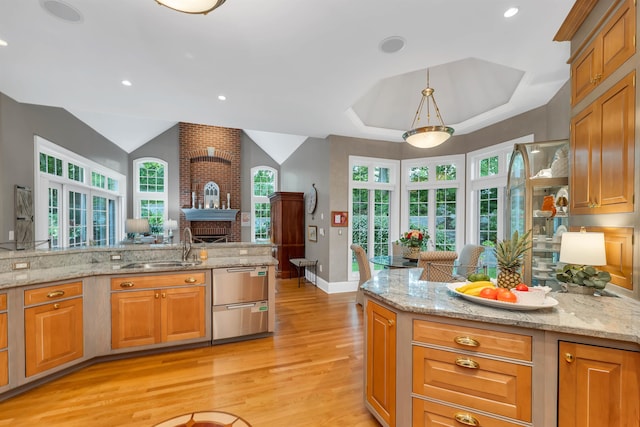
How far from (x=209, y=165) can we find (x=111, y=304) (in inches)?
267

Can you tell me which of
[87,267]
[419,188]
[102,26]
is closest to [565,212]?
[419,188]

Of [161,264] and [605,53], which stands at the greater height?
[605,53]

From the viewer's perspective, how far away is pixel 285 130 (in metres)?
5.03

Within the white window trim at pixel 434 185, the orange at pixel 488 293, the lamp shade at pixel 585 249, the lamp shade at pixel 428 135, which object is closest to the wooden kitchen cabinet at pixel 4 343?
the orange at pixel 488 293

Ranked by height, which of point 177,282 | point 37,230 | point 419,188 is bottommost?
point 177,282

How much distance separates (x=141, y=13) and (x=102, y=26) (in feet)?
1.47

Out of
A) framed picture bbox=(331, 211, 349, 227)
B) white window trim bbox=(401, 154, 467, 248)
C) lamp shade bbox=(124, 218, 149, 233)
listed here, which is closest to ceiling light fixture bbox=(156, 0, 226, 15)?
framed picture bbox=(331, 211, 349, 227)

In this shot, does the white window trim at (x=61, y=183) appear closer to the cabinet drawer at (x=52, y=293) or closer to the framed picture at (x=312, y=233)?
the cabinet drawer at (x=52, y=293)

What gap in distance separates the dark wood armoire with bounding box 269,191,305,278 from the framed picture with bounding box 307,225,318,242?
43 centimetres

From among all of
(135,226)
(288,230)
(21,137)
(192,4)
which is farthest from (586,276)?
(135,226)

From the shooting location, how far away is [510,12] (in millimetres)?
2217

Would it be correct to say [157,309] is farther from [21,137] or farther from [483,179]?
[483,179]

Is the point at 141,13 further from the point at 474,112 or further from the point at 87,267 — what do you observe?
the point at 474,112

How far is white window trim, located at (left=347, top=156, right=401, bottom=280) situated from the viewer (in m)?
5.45
